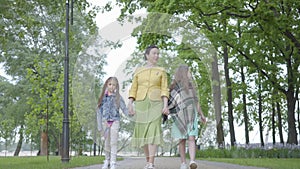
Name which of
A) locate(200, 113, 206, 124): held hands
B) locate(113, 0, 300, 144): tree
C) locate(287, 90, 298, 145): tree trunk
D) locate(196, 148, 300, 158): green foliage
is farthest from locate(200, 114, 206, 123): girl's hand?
locate(287, 90, 298, 145): tree trunk

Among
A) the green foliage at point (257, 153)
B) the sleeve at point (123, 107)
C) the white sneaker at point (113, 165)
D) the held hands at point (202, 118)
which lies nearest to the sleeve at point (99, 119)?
the sleeve at point (123, 107)

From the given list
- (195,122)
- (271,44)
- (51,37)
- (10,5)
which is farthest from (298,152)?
(51,37)

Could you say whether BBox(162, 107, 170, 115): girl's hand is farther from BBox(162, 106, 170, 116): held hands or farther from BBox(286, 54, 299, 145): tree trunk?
BBox(286, 54, 299, 145): tree trunk

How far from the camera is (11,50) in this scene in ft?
111

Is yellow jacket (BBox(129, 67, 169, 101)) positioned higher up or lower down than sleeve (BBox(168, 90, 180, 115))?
higher up

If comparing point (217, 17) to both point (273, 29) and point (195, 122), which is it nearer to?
point (273, 29)

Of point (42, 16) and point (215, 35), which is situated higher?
point (42, 16)

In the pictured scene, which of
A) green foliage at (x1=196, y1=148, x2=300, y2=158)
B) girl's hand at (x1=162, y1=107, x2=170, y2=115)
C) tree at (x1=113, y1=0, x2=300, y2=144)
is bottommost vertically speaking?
green foliage at (x1=196, y1=148, x2=300, y2=158)

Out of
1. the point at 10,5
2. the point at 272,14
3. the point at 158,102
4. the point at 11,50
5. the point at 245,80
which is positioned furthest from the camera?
the point at 11,50

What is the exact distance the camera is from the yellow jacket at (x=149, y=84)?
3.77 meters

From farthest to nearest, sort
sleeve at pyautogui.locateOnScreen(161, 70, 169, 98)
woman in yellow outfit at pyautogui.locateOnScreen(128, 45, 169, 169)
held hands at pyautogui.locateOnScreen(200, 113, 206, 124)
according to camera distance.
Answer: held hands at pyautogui.locateOnScreen(200, 113, 206, 124)
sleeve at pyautogui.locateOnScreen(161, 70, 169, 98)
woman in yellow outfit at pyautogui.locateOnScreen(128, 45, 169, 169)

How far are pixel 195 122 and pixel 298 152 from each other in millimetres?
13540

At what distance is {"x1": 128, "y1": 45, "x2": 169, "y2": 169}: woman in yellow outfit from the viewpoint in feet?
12.0

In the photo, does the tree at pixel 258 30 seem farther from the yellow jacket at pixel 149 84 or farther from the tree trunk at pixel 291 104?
the yellow jacket at pixel 149 84
